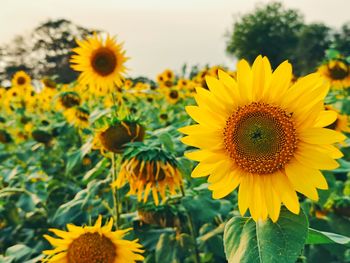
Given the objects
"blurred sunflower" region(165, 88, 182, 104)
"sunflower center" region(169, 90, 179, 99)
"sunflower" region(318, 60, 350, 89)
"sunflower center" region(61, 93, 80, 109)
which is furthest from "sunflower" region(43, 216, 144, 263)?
"sunflower center" region(169, 90, 179, 99)

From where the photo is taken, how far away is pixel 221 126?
127 centimetres

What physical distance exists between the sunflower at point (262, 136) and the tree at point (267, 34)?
128 ft

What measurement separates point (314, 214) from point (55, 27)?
34.3 metres

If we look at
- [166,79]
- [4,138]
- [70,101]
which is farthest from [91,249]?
[166,79]

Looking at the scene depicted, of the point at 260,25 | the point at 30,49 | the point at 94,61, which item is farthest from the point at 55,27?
the point at 94,61

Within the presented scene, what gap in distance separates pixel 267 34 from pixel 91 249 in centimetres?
4366

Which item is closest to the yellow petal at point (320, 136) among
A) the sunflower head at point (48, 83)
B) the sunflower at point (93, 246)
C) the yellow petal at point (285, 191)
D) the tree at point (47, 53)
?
the yellow petal at point (285, 191)

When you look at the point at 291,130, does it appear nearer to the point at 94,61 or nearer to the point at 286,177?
the point at 286,177

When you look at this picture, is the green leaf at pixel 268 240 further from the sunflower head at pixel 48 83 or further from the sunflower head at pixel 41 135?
the sunflower head at pixel 48 83

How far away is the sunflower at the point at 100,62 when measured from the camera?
3.23 metres

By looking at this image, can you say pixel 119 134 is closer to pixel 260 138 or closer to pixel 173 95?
pixel 260 138

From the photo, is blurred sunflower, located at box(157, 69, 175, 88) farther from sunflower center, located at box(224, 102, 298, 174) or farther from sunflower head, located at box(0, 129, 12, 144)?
sunflower center, located at box(224, 102, 298, 174)

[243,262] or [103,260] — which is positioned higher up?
[243,262]

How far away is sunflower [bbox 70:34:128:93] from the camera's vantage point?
3.23 metres
